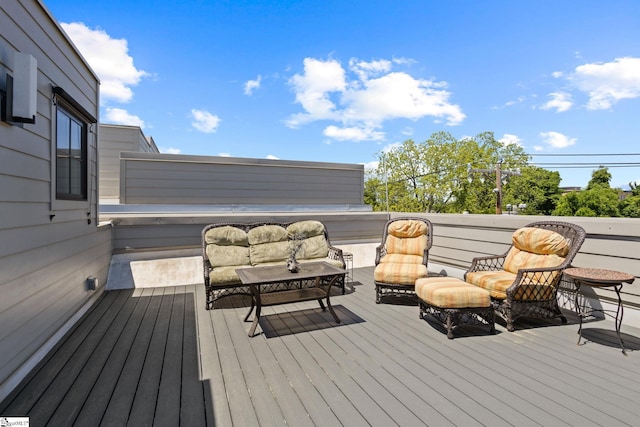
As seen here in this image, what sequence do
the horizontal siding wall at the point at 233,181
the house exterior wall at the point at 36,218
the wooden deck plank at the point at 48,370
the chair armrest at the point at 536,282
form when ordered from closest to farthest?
the wooden deck plank at the point at 48,370, the house exterior wall at the point at 36,218, the chair armrest at the point at 536,282, the horizontal siding wall at the point at 233,181

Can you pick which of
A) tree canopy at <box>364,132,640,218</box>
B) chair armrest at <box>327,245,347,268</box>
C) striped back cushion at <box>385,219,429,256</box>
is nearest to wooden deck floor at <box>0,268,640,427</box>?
chair armrest at <box>327,245,347,268</box>

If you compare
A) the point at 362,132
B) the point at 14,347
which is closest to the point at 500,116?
the point at 362,132

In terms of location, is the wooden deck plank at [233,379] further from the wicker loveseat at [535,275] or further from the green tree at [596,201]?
the green tree at [596,201]

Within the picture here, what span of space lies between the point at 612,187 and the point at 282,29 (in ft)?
115

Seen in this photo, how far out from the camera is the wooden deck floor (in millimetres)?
1711

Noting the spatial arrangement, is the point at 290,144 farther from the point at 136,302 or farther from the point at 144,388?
the point at 144,388

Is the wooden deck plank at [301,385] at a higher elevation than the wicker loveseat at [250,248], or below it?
below

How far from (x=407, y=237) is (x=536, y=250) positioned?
1.64 meters

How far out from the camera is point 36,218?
2277 mm

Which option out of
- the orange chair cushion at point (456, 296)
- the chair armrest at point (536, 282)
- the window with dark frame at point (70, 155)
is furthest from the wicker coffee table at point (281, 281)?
the window with dark frame at point (70, 155)

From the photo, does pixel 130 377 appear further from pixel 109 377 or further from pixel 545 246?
pixel 545 246

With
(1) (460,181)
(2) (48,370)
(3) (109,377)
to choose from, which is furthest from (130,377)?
(1) (460,181)

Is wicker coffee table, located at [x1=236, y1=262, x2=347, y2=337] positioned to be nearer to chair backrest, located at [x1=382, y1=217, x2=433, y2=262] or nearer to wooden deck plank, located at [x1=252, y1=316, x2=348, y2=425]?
wooden deck plank, located at [x1=252, y1=316, x2=348, y2=425]

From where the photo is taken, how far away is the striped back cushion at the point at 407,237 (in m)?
4.47
